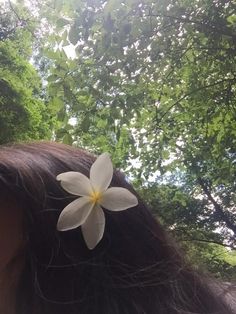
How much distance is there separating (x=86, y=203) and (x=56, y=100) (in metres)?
→ 0.85

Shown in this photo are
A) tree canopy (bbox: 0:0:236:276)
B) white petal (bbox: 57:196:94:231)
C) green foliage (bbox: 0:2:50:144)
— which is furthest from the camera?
green foliage (bbox: 0:2:50:144)

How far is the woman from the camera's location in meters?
0.53

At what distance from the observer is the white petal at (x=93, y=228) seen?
20.5 inches

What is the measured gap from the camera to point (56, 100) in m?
1.34

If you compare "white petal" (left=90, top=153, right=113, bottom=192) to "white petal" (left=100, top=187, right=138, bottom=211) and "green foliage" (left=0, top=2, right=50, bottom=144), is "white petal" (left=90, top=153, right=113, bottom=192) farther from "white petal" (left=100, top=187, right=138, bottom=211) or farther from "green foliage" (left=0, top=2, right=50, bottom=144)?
"green foliage" (left=0, top=2, right=50, bottom=144)

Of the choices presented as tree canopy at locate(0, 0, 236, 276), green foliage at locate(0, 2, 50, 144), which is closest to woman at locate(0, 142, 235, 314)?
tree canopy at locate(0, 0, 236, 276)

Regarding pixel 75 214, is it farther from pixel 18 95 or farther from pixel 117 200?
pixel 18 95

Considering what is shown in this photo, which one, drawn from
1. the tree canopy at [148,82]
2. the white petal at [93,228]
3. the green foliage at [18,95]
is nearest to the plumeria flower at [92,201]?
the white petal at [93,228]

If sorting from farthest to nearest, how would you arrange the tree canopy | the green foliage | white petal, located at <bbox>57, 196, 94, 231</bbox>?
the green foliage → the tree canopy → white petal, located at <bbox>57, 196, 94, 231</bbox>

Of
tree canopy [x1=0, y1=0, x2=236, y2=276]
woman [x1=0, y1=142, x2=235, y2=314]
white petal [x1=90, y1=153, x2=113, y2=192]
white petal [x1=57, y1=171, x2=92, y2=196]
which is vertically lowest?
woman [x1=0, y1=142, x2=235, y2=314]

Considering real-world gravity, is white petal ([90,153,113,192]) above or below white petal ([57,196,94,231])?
above

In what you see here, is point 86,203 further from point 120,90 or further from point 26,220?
point 120,90

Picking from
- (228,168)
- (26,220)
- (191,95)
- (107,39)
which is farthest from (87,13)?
(228,168)

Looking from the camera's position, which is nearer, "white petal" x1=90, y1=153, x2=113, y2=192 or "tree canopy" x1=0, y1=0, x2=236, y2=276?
"white petal" x1=90, y1=153, x2=113, y2=192
